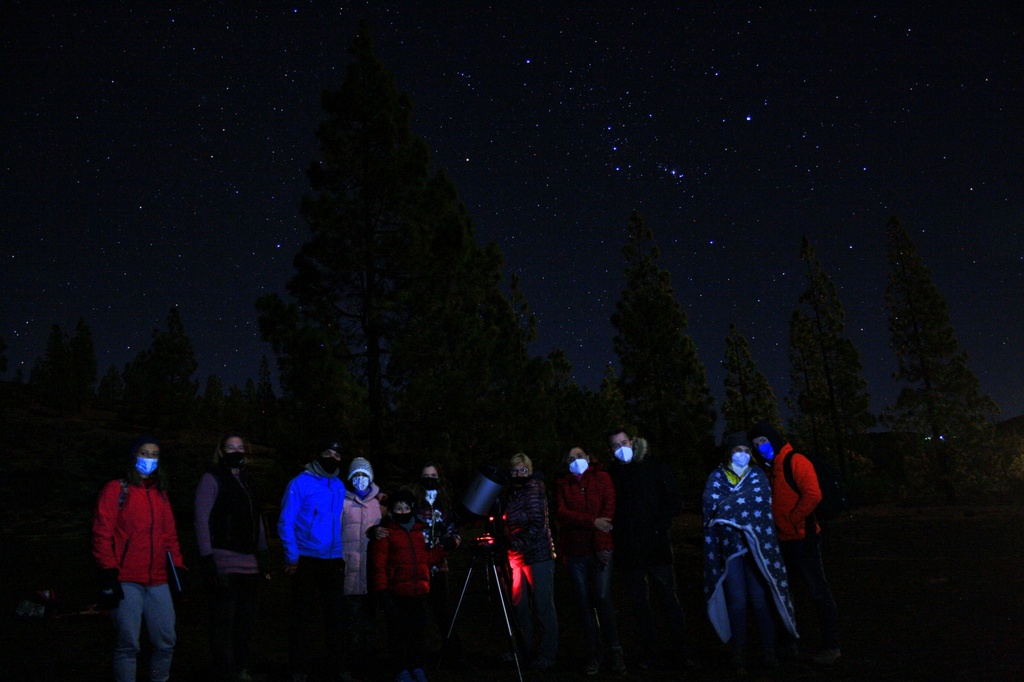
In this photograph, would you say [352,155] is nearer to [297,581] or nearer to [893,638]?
[297,581]

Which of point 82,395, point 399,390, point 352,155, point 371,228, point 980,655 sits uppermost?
point 82,395

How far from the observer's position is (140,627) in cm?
534

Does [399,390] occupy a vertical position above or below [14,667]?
above

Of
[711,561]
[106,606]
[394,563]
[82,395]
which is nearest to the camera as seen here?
[106,606]

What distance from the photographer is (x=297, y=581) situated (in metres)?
6.06

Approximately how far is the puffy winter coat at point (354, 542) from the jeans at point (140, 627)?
5.97ft

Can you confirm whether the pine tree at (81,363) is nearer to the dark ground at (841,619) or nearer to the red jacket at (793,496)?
the dark ground at (841,619)

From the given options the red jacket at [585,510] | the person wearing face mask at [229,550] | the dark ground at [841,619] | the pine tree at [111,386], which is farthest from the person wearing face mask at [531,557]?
the pine tree at [111,386]

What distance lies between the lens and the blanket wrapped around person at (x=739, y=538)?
6.25m

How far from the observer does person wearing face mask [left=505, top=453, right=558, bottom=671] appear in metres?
6.61

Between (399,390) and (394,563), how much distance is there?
1177cm

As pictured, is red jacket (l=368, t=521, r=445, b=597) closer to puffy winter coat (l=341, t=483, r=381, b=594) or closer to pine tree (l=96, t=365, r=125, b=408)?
puffy winter coat (l=341, t=483, r=381, b=594)

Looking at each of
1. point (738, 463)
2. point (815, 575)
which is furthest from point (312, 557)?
point (815, 575)

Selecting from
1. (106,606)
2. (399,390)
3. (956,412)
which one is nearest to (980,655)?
(106,606)
